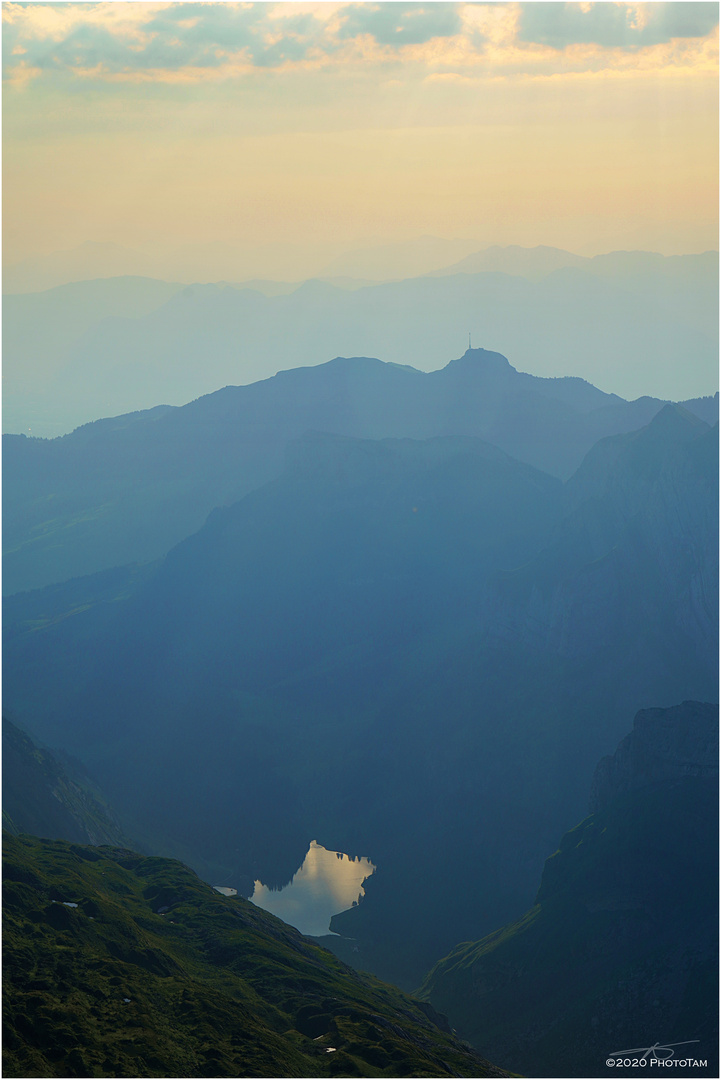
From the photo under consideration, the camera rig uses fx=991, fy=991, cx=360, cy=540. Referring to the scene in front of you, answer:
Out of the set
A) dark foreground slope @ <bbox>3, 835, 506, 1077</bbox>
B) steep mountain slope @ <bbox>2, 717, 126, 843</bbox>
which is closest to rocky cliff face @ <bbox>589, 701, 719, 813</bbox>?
dark foreground slope @ <bbox>3, 835, 506, 1077</bbox>

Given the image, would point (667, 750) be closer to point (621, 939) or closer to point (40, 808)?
point (621, 939)

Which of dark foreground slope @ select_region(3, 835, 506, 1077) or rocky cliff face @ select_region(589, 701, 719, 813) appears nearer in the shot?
dark foreground slope @ select_region(3, 835, 506, 1077)

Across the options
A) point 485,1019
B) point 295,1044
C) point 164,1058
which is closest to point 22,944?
point 164,1058

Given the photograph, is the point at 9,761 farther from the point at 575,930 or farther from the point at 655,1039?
the point at 655,1039

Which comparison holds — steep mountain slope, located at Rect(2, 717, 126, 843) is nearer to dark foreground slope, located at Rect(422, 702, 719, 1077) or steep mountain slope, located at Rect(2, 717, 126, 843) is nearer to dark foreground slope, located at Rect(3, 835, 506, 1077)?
dark foreground slope, located at Rect(3, 835, 506, 1077)

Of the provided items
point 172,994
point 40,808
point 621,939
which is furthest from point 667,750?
point 40,808

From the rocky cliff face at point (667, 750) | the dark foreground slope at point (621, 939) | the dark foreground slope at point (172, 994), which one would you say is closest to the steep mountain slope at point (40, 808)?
the dark foreground slope at point (172, 994)
